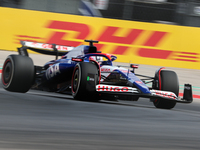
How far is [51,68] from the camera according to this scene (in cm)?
737

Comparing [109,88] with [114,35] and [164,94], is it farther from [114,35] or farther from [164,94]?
[114,35]

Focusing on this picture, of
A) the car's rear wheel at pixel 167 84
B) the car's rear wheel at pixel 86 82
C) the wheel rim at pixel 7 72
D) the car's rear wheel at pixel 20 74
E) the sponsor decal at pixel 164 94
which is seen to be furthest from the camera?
the wheel rim at pixel 7 72

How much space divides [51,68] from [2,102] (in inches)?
66.6

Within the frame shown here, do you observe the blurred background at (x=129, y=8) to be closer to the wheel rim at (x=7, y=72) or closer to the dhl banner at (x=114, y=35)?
the dhl banner at (x=114, y=35)

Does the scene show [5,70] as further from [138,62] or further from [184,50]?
[184,50]

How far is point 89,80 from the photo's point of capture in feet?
20.4

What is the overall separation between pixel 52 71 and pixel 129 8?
6730 millimetres

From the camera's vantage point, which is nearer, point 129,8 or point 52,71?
point 52,71

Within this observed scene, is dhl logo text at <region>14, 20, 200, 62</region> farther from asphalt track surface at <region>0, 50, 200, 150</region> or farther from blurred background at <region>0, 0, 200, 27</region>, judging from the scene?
asphalt track surface at <region>0, 50, 200, 150</region>

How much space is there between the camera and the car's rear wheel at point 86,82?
20.3 feet

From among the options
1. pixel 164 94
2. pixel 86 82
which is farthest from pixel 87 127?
pixel 164 94

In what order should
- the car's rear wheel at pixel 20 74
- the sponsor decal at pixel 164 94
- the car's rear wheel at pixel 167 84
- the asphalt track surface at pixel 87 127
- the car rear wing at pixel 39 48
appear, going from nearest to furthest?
the asphalt track surface at pixel 87 127
the sponsor decal at pixel 164 94
the car's rear wheel at pixel 20 74
the car's rear wheel at pixel 167 84
the car rear wing at pixel 39 48

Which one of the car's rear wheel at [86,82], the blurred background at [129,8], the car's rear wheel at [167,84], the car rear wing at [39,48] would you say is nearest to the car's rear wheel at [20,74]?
the car's rear wheel at [86,82]

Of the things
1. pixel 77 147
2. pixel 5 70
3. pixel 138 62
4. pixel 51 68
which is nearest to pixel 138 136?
pixel 77 147
